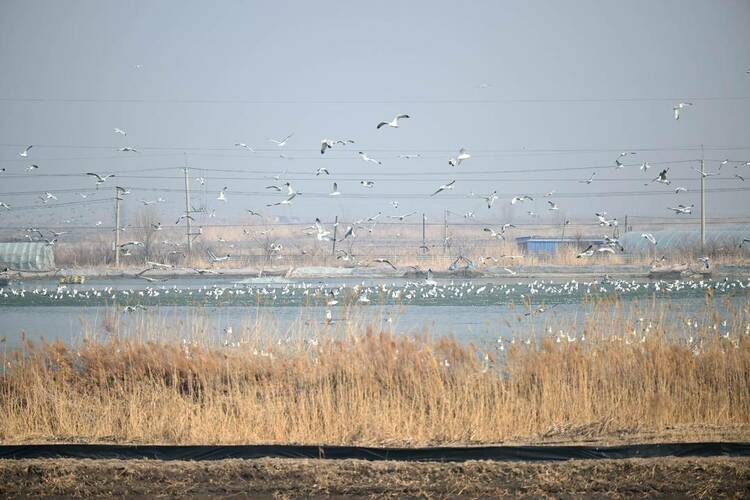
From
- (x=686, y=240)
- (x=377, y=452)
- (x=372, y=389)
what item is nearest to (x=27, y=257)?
(x=686, y=240)

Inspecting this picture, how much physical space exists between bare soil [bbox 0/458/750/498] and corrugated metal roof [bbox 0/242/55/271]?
41123 millimetres

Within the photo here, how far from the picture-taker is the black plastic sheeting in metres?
10.4

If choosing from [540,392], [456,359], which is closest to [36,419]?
[456,359]

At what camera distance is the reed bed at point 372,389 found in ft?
39.9

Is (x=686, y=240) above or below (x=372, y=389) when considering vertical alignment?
above

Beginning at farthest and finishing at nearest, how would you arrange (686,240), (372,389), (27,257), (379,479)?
(686,240) < (27,257) < (372,389) < (379,479)

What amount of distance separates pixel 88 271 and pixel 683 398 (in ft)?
126

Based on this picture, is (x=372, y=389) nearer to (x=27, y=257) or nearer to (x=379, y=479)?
(x=379, y=479)

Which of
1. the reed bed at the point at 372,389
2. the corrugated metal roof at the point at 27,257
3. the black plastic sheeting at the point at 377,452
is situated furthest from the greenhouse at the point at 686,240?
the black plastic sheeting at the point at 377,452

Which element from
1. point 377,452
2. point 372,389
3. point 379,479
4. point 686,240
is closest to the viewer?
point 379,479

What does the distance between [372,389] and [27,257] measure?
41320mm

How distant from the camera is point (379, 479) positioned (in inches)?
380

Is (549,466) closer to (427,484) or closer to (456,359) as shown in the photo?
(427,484)

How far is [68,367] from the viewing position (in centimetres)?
1510
